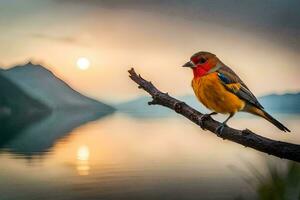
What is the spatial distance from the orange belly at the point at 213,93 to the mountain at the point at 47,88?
4.48ft

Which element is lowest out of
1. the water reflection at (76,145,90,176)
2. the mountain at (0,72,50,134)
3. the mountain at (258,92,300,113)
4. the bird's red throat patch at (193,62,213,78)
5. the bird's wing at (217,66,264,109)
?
the water reflection at (76,145,90,176)

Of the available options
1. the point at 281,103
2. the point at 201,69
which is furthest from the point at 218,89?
the point at 281,103

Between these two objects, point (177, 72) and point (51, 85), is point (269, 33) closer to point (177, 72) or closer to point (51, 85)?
point (177, 72)

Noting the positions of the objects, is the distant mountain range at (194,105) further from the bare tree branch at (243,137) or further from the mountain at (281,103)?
the bare tree branch at (243,137)

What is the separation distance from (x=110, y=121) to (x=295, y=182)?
96.7 inches

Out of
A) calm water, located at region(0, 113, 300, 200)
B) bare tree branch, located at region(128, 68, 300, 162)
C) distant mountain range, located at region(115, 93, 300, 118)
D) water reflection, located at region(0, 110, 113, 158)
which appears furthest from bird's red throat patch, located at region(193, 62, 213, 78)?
water reflection, located at region(0, 110, 113, 158)

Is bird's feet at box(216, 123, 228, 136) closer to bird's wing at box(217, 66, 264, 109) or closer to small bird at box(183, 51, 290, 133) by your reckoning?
small bird at box(183, 51, 290, 133)

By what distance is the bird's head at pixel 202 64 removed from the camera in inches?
81.5

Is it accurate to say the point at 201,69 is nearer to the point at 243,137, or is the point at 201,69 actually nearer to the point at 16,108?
the point at 243,137

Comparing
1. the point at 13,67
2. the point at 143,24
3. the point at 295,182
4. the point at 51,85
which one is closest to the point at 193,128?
the point at 143,24

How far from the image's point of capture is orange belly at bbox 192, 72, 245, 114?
6.46ft

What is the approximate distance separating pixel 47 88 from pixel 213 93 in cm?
158

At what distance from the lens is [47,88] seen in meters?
3.25

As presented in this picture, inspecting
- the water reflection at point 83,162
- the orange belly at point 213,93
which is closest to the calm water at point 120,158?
the water reflection at point 83,162
